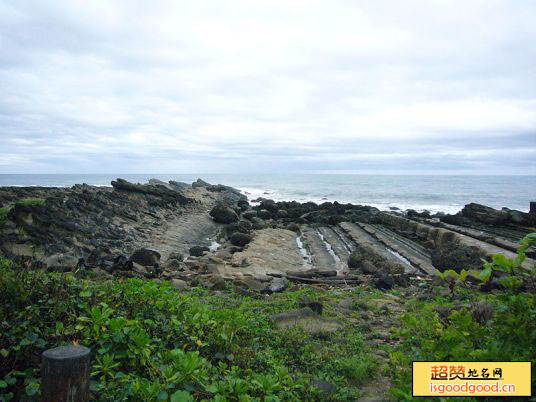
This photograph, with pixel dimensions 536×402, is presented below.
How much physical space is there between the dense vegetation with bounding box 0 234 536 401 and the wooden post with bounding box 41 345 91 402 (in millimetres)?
533

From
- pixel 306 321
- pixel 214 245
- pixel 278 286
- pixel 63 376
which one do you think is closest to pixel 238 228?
pixel 214 245

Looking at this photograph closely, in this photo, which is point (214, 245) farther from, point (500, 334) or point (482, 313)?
point (500, 334)

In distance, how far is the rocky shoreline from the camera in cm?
1170

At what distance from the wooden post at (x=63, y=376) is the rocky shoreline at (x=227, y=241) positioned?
134 inches

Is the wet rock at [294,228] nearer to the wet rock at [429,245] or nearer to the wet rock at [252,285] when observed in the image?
the wet rock at [429,245]

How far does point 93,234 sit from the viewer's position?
55.1 ft

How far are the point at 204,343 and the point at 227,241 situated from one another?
693 inches

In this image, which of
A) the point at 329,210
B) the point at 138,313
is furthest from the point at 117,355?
the point at 329,210

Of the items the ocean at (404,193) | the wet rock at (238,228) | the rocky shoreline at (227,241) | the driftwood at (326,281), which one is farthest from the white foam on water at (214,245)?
the ocean at (404,193)

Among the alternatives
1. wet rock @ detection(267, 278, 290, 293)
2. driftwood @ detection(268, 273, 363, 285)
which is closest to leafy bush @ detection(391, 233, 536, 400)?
wet rock @ detection(267, 278, 290, 293)

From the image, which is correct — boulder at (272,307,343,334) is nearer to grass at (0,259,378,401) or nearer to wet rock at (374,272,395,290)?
grass at (0,259,378,401)

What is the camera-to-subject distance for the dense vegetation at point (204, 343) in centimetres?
Answer: 297

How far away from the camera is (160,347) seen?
14.5 feet

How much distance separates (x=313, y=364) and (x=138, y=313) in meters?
2.24
